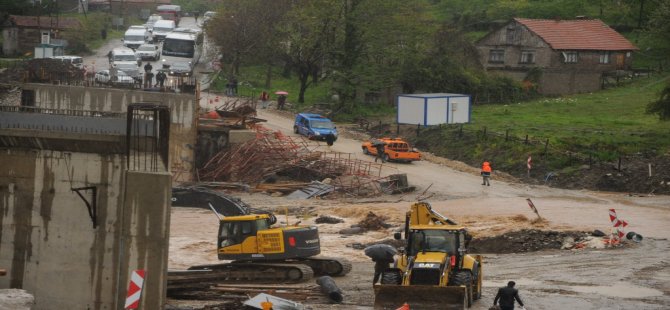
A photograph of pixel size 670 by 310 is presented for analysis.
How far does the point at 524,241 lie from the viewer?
3850 cm

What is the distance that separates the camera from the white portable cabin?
6332 centimetres

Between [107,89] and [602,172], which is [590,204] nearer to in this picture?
[602,172]

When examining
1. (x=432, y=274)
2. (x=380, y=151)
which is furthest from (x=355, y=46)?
(x=432, y=274)

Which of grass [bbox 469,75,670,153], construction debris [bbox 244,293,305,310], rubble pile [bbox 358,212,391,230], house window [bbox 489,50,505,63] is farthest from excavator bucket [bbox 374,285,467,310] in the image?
house window [bbox 489,50,505,63]

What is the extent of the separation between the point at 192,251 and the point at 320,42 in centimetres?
3541

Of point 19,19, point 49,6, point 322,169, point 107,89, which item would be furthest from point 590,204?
point 49,6

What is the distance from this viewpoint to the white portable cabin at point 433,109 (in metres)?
63.3

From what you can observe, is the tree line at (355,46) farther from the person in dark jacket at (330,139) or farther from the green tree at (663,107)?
the green tree at (663,107)

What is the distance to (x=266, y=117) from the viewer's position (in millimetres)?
66250

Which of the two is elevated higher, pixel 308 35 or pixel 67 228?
pixel 308 35

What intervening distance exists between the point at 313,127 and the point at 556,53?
2129 centimetres

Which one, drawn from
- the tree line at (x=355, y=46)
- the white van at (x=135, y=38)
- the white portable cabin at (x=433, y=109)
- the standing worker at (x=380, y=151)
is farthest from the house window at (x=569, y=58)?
the white van at (x=135, y=38)

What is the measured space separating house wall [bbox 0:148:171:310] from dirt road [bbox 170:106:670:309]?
15.0 ft

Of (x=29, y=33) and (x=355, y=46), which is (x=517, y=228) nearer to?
(x=355, y=46)
